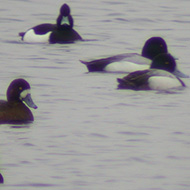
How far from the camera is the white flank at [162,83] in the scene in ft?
52.4

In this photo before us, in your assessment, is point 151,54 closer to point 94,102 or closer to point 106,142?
point 94,102

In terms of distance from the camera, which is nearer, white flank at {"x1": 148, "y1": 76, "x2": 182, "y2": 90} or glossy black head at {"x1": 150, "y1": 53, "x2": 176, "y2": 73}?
white flank at {"x1": 148, "y1": 76, "x2": 182, "y2": 90}

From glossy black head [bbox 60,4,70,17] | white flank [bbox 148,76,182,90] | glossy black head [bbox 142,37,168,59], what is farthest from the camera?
glossy black head [bbox 60,4,70,17]

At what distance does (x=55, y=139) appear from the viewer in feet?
40.7

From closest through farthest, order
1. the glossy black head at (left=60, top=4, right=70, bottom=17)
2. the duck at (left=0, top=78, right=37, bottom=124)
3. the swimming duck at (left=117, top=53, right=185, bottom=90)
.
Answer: the duck at (left=0, top=78, right=37, bottom=124), the swimming duck at (left=117, top=53, right=185, bottom=90), the glossy black head at (left=60, top=4, right=70, bottom=17)

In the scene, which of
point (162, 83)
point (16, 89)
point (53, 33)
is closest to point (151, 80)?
point (162, 83)

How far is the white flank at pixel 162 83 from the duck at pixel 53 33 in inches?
202

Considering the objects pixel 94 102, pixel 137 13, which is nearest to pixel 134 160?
pixel 94 102

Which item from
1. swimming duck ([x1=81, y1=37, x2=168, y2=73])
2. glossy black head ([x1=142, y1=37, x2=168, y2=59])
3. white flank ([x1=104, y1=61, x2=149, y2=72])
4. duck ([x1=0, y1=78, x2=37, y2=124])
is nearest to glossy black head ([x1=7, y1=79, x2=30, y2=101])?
duck ([x1=0, y1=78, x2=37, y2=124])

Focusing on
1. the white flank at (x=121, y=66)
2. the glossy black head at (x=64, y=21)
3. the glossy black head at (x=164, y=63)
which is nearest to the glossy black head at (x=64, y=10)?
the glossy black head at (x=64, y=21)

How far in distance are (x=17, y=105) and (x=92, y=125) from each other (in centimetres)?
95

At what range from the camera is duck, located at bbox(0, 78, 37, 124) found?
43.6 ft

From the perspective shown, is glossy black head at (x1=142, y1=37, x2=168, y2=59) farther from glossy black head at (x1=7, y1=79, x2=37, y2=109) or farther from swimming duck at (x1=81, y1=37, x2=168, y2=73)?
glossy black head at (x1=7, y1=79, x2=37, y2=109)

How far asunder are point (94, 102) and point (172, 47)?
625 centimetres
